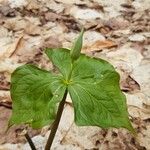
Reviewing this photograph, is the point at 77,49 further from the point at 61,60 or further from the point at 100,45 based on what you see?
the point at 100,45

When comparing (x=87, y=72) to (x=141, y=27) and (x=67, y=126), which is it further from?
(x=141, y=27)

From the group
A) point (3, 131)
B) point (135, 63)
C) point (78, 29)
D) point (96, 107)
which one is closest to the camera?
point (96, 107)

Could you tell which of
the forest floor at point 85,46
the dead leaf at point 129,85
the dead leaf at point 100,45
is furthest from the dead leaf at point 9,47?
the dead leaf at point 129,85

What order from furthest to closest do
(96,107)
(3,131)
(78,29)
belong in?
(78,29), (3,131), (96,107)

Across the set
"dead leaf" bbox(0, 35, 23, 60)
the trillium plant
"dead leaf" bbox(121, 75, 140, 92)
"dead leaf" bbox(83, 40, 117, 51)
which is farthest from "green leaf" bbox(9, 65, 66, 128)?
"dead leaf" bbox(83, 40, 117, 51)

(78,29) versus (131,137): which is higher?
(78,29)

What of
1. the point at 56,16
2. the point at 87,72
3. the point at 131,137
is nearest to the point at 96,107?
the point at 87,72

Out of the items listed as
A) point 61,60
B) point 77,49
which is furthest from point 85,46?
point 77,49
